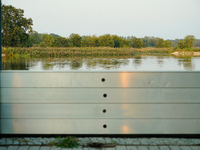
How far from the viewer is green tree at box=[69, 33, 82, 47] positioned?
7.36 ft

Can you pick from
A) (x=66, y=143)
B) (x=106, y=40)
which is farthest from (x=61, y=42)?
(x=66, y=143)

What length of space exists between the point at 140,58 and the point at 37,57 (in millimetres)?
1270

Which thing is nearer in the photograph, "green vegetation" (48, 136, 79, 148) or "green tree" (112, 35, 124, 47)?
"green vegetation" (48, 136, 79, 148)

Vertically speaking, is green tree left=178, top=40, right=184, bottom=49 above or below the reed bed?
above

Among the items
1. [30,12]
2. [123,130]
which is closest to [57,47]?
[30,12]

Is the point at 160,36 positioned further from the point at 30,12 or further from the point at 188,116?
the point at 30,12

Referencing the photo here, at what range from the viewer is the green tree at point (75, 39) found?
224cm

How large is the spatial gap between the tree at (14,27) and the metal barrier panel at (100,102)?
382 millimetres

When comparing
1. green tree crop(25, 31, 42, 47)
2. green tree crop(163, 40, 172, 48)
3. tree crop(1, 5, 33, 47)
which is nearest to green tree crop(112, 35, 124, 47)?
green tree crop(163, 40, 172, 48)

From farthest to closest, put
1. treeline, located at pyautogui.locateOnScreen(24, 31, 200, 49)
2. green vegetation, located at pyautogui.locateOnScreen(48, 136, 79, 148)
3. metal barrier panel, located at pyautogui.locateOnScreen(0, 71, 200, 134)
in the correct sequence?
treeline, located at pyautogui.locateOnScreen(24, 31, 200, 49) < metal barrier panel, located at pyautogui.locateOnScreen(0, 71, 200, 134) < green vegetation, located at pyautogui.locateOnScreen(48, 136, 79, 148)

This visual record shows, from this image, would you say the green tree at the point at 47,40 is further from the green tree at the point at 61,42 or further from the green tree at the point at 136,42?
the green tree at the point at 136,42

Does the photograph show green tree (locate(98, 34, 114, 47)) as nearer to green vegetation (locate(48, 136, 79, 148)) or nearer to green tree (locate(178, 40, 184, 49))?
green tree (locate(178, 40, 184, 49))

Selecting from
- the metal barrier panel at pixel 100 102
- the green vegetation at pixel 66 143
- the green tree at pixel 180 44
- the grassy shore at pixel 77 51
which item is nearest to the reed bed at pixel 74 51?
the grassy shore at pixel 77 51

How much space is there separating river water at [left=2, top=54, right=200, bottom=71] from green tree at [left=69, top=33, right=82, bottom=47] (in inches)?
6.9
